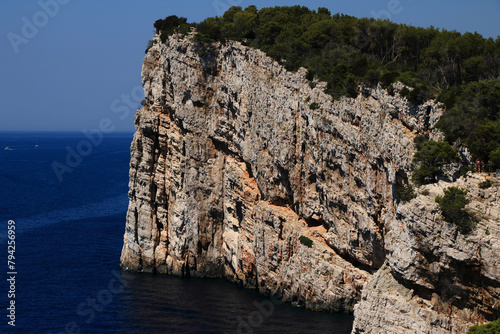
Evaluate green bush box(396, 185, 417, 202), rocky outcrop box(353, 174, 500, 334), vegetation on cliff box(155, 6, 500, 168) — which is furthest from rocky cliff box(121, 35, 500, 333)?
vegetation on cliff box(155, 6, 500, 168)

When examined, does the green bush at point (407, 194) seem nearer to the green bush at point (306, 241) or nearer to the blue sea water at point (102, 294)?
the blue sea water at point (102, 294)

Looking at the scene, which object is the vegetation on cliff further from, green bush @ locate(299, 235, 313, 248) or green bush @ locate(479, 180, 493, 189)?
green bush @ locate(299, 235, 313, 248)

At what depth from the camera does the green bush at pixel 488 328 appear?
2866cm

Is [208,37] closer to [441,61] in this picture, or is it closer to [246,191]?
[246,191]

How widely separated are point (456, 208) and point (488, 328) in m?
6.53

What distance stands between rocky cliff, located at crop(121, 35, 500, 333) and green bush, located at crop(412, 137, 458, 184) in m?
2.92

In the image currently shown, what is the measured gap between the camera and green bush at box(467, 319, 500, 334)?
28.7 metres

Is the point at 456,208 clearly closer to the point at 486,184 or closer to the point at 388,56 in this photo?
the point at 486,184

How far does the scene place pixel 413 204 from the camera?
3312 cm

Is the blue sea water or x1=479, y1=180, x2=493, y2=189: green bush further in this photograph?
the blue sea water

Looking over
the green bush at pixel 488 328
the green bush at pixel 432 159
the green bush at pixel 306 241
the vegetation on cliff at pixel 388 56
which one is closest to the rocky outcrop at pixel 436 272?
the green bush at pixel 432 159

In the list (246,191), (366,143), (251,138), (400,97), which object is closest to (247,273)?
(246,191)

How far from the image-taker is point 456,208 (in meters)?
30.8

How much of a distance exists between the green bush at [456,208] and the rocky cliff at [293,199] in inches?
21.0
